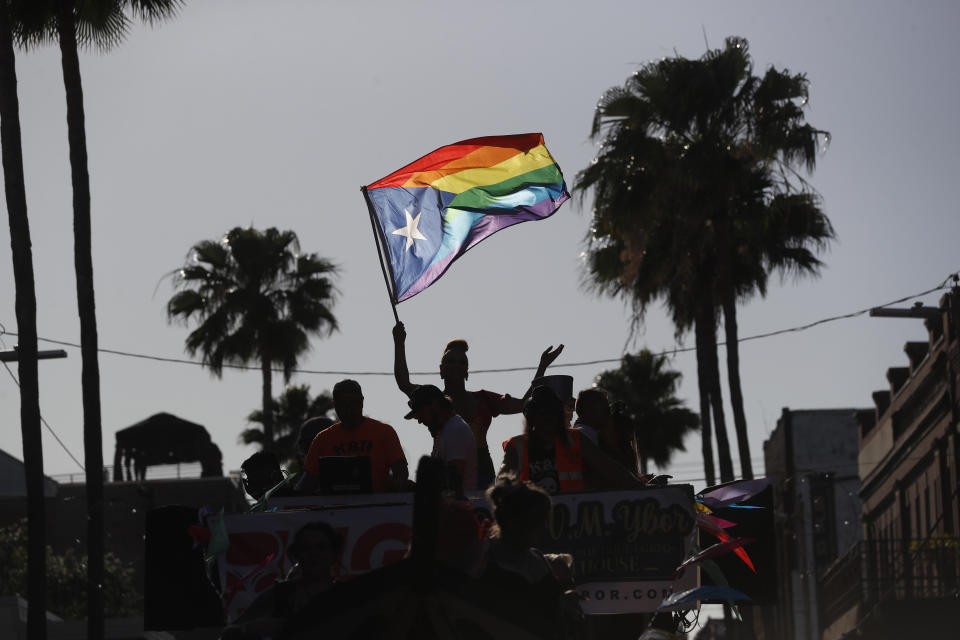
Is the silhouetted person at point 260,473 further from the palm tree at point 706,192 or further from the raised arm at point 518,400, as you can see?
the palm tree at point 706,192

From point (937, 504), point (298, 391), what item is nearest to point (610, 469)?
point (937, 504)

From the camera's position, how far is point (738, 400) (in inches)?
1200

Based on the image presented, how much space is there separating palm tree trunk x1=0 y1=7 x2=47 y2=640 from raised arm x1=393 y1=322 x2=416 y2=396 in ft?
33.8

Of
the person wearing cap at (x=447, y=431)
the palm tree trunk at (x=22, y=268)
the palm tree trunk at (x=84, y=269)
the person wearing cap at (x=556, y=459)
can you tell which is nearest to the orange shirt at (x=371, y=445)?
the person wearing cap at (x=447, y=431)

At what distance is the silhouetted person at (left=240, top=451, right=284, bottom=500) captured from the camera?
1001cm

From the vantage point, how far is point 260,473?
Result: 1001 cm

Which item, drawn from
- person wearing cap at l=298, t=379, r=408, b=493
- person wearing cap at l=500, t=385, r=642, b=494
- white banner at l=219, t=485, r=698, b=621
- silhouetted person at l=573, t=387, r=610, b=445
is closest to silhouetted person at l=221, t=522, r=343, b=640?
white banner at l=219, t=485, r=698, b=621

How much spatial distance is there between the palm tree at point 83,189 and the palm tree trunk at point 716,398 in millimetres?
13813

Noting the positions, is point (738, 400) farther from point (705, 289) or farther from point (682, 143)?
point (682, 143)

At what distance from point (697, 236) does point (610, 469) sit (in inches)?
878

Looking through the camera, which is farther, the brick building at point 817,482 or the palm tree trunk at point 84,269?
the brick building at point 817,482

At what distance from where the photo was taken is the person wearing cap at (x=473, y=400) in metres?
10.1

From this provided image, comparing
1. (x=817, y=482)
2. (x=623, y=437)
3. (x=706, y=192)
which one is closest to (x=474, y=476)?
(x=623, y=437)

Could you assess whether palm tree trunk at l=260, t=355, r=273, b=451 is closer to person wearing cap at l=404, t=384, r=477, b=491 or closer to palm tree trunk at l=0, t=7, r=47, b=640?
palm tree trunk at l=0, t=7, r=47, b=640
